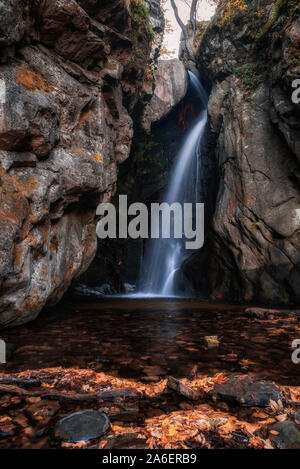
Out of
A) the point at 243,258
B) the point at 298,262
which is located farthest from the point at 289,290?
the point at 243,258

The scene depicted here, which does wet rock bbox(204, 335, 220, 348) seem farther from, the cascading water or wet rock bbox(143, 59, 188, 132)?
wet rock bbox(143, 59, 188, 132)

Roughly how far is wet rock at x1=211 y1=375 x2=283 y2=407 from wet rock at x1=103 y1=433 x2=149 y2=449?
81 centimetres

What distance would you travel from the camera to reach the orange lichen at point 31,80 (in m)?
5.10

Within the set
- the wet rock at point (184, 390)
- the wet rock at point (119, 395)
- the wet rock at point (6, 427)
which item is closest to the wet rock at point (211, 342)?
the wet rock at point (184, 390)

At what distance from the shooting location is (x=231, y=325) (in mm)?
5012

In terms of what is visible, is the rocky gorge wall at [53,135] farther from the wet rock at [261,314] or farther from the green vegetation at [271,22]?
the green vegetation at [271,22]

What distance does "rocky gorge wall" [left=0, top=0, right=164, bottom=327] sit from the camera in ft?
14.7

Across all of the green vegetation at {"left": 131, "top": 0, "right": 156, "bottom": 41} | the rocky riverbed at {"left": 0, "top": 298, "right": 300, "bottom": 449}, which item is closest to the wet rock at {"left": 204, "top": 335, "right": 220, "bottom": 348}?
the rocky riverbed at {"left": 0, "top": 298, "right": 300, "bottom": 449}

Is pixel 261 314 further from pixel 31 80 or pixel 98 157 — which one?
pixel 31 80

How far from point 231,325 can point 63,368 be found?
130 inches

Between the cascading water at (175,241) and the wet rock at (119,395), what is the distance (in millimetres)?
9879

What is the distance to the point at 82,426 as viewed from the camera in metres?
1.64

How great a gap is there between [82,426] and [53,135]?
17.7ft
